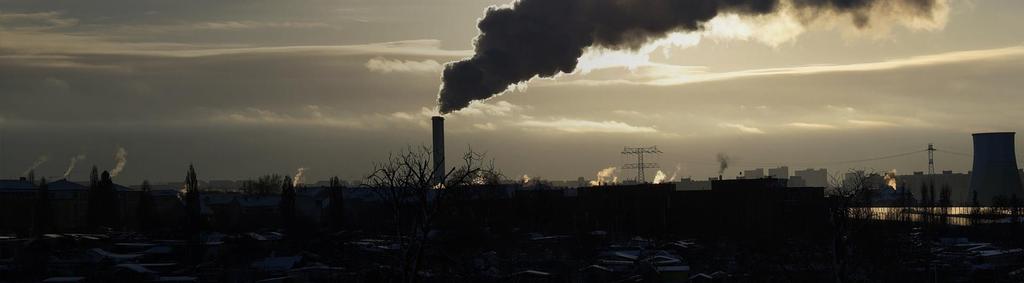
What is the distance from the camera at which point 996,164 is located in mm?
80000

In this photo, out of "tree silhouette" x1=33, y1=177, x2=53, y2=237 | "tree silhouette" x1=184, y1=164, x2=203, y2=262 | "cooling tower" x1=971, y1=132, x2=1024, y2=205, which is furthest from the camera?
"cooling tower" x1=971, y1=132, x2=1024, y2=205

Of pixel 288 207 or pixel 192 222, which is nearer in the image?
pixel 192 222

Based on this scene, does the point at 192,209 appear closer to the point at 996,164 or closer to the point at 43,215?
the point at 43,215

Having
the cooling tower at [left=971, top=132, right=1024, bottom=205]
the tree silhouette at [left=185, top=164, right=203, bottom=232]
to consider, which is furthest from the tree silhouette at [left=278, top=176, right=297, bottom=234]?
the cooling tower at [left=971, top=132, right=1024, bottom=205]

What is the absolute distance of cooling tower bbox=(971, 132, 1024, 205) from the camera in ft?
258

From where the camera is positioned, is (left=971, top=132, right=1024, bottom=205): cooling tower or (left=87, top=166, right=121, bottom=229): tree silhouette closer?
(left=87, top=166, right=121, bottom=229): tree silhouette

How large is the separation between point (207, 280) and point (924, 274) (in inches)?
979

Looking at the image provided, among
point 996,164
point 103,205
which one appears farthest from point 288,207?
point 996,164

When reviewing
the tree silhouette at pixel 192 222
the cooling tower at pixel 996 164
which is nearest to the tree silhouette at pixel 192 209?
the tree silhouette at pixel 192 222

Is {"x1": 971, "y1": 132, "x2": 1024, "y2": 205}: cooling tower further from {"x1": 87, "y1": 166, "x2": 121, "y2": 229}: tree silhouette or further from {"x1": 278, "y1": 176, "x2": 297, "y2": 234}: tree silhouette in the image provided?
{"x1": 87, "y1": 166, "x2": 121, "y2": 229}: tree silhouette

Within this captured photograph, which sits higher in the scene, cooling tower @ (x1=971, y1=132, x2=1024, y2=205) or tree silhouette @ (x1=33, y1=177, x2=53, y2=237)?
cooling tower @ (x1=971, y1=132, x2=1024, y2=205)

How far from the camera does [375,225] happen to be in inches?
2682

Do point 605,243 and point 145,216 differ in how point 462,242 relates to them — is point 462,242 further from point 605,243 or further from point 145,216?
point 145,216

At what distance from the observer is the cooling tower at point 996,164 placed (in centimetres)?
7875
